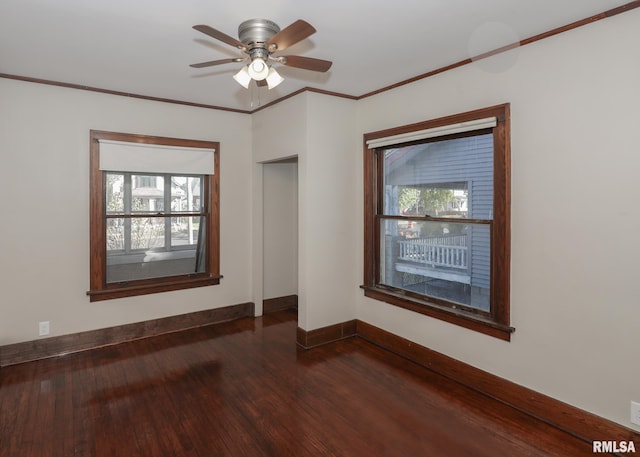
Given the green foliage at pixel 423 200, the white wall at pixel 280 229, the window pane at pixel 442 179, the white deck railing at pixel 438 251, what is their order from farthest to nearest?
the white wall at pixel 280 229 < the green foliage at pixel 423 200 < the white deck railing at pixel 438 251 < the window pane at pixel 442 179

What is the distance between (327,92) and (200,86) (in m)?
1.30

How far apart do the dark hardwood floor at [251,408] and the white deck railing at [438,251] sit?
0.99 metres

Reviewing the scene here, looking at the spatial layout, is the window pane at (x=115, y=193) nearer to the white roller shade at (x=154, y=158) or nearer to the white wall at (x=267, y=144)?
the white roller shade at (x=154, y=158)

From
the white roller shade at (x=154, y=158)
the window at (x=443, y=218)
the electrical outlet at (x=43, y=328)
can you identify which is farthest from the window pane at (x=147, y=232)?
the window at (x=443, y=218)

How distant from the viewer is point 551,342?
102 inches

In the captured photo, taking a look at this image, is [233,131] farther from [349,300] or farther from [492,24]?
[492,24]

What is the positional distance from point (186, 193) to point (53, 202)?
4.35ft

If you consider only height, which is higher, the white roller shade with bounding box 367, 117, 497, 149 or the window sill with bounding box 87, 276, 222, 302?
the white roller shade with bounding box 367, 117, 497, 149

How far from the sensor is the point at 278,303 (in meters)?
5.28

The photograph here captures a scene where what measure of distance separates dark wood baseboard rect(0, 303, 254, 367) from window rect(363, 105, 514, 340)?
1.92 meters

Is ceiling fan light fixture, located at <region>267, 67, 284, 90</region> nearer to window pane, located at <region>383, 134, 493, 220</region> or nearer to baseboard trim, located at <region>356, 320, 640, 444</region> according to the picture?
window pane, located at <region>383, 134, 493, 220</region>

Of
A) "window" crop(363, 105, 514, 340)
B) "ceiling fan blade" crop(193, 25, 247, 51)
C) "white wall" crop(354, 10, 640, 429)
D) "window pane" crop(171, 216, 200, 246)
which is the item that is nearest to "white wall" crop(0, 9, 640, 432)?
"white wall" crop(354, 10, 640, 429)

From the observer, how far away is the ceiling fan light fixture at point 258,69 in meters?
2.23

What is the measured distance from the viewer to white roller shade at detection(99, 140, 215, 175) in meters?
3.89
